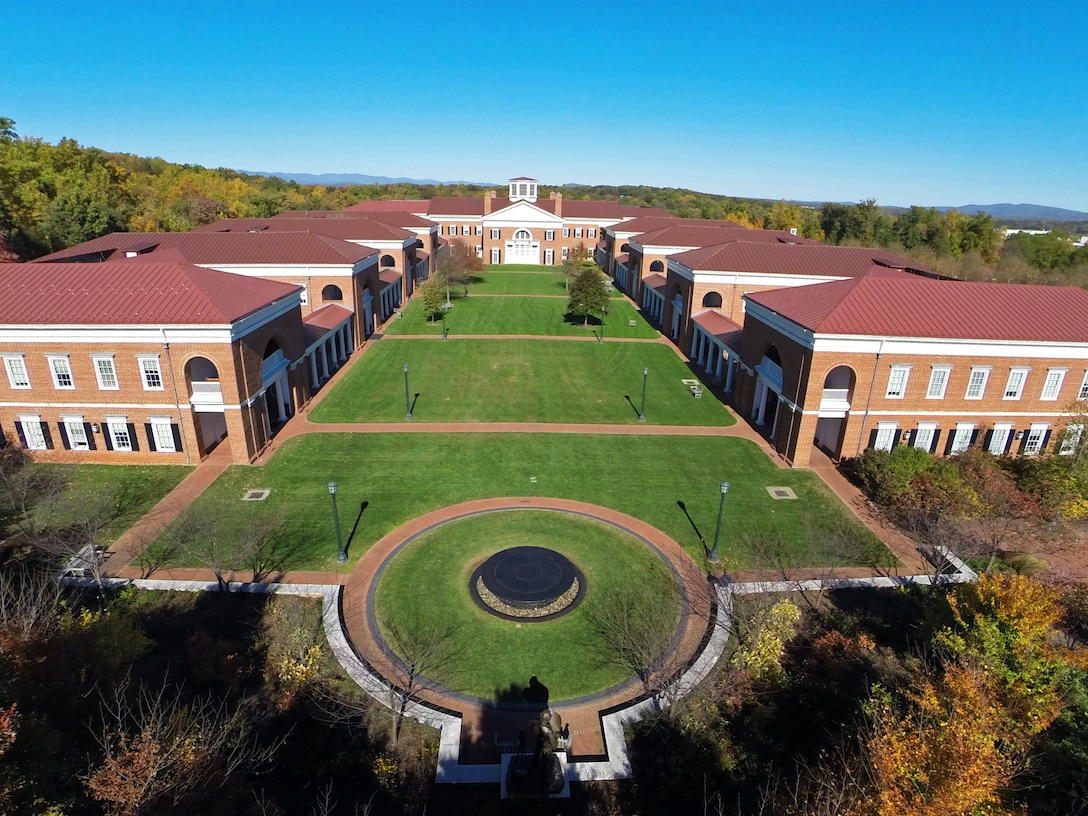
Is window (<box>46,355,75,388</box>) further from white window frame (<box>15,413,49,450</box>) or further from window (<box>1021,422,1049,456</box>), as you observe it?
window (<box>1021,422,1049,456</box>)

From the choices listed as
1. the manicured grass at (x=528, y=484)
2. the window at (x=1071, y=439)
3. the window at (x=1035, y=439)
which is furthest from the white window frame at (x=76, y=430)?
the window at (x=1035, y=439)

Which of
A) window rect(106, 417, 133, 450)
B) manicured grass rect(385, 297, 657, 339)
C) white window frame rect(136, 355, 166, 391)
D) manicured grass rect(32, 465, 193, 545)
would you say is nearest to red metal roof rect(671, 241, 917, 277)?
manicured grass rect(385, 297, 657, 339)

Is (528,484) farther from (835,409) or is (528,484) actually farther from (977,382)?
(977,382)

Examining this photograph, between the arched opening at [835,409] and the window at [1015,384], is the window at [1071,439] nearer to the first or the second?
the window at [1015,384]

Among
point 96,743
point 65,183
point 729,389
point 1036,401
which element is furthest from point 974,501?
point 65,183

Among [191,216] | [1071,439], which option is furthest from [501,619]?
[191,216]
